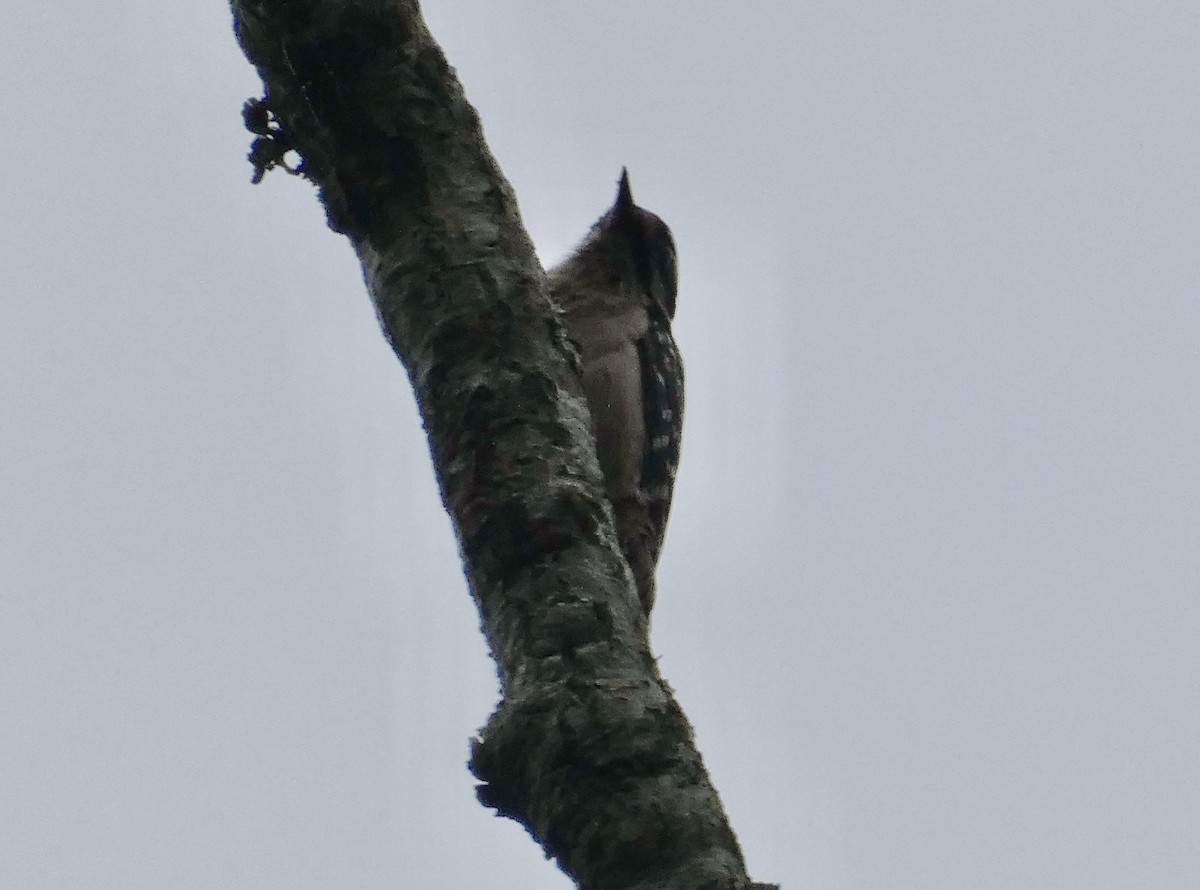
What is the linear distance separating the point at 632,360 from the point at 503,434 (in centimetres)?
344

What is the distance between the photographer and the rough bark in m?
2.57

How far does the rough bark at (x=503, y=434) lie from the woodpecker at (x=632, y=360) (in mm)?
2148

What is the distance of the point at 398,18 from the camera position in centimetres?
380

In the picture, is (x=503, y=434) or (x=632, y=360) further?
(x=632, y=360)

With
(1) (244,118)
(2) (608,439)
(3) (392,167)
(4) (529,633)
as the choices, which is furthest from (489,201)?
(2) (608,439)

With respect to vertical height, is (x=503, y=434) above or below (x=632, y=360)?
below

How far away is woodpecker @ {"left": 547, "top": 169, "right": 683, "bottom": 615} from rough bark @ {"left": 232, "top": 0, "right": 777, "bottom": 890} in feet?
7.05

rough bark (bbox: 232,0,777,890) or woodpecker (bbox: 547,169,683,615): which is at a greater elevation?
woodpecker (bbox: 547,169,683,615)

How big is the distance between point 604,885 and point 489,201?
179 cm

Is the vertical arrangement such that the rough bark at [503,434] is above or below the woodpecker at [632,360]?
below

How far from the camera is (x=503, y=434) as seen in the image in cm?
321

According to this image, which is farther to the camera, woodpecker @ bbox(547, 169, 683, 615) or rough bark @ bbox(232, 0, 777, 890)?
woodpecker @ bbox(547, 169, 683, 615)

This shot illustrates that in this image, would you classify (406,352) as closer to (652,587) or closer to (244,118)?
(244,118)

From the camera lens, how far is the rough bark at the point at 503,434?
257cm
